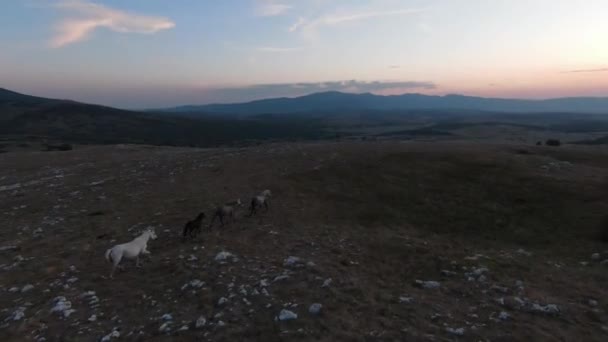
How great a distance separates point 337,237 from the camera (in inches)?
699

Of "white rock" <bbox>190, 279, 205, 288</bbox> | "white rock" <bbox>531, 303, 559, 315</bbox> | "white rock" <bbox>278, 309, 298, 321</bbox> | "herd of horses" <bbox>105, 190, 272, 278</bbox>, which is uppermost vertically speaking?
"herd of horses" <bbox>105, 190, 272, 278</bbox>

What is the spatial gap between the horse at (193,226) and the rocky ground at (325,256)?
33 centimetres

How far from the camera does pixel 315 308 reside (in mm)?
10766

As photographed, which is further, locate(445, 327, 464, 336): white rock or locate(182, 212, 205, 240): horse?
locate(182, 212, 205, 240): horse

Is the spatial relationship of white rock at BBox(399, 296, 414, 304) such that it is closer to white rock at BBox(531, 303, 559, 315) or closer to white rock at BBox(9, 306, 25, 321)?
white rock at BBox(531, 303, 559, 315)

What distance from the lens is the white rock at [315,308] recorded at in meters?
10.7

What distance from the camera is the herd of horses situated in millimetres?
13914

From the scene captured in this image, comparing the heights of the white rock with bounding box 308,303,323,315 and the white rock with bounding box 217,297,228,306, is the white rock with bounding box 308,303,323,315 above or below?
above

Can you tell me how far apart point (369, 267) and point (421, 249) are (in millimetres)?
2991

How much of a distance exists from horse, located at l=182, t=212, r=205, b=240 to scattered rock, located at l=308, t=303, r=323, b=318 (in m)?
7.81

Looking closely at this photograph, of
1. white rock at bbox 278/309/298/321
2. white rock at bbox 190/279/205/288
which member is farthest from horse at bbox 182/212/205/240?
white rock at bbox 278/309/298/321

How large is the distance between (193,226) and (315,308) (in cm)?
815

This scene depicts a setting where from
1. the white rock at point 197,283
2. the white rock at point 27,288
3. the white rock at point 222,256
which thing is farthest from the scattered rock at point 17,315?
the white rock at point 222,256

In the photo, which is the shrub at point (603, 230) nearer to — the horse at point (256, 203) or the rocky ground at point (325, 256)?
the rocky ground at point (325, 256)
